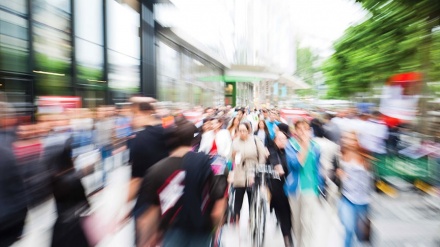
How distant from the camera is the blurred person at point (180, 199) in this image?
229cm

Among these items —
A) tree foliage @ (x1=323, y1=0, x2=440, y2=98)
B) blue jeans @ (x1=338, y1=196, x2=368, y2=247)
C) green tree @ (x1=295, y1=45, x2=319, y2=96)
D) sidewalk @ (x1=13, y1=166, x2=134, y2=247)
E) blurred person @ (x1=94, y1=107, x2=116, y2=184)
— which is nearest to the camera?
sidewalk @ (x1=13, y1=166, x2=134, y2=247)

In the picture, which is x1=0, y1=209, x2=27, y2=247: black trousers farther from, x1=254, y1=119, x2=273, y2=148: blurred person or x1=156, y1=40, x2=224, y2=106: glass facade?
x1=156, y1=40, x2=224, y2=106: glass facade

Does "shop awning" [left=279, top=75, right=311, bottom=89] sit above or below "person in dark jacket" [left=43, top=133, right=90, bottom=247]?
above

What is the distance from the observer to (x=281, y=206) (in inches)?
151

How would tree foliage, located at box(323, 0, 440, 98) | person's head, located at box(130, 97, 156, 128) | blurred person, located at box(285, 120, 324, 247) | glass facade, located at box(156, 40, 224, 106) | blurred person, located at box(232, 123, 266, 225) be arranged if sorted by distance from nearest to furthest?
blurred person, located at box(285, 120, 324, 247) → person's head, located at box(130, 97, 156, 128) → blurred person, located at box(232, 123, 266, 225) → tree foliage, located at box(323, 0, 440, 98) → glass facade, located at box(156, 40, 224, 106)

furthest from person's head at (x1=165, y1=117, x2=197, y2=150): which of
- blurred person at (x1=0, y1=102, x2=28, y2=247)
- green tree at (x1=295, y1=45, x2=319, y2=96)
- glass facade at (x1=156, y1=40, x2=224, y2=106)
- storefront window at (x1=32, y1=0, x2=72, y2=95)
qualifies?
green tree at (x1=295, y1=45, x2=319, y2=96)

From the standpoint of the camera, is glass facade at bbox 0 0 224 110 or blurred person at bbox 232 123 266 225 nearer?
blurred person at bbox 232 123 266 225

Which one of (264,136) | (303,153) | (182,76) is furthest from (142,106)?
(182,76)

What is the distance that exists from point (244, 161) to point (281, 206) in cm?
92

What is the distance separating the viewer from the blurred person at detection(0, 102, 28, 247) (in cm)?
221

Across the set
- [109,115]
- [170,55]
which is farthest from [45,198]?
[170,55]

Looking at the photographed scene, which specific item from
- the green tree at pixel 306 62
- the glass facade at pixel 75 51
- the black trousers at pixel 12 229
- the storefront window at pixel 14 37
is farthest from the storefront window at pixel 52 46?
the green tree at pixel 306 62

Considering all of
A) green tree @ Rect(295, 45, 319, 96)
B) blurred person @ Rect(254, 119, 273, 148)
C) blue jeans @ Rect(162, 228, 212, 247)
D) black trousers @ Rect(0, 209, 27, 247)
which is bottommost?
blue jeans @ Rect(162, 228, 212, 247)

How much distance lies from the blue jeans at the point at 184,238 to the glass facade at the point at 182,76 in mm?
13389
